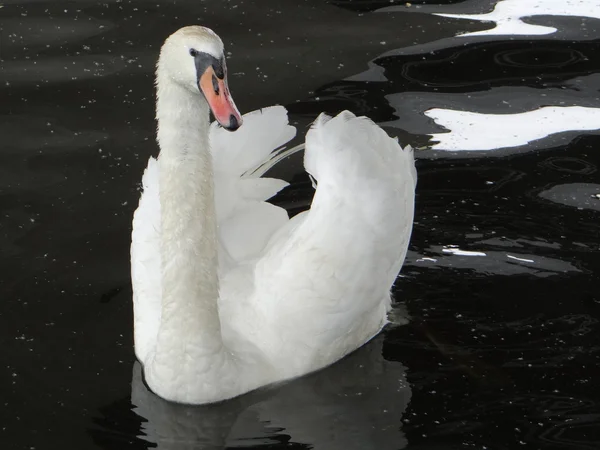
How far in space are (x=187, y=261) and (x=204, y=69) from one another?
34.8 inches

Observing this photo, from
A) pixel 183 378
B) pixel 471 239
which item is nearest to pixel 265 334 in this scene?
pixel 183 378

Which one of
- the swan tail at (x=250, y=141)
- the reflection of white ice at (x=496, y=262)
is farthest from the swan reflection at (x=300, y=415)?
the swan tail at (x=250, y=141)

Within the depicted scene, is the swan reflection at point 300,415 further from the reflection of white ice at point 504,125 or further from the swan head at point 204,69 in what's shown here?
the reflection of white ice at point 504,125

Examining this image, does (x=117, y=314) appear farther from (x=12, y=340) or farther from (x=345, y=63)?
(x=345, y=63)

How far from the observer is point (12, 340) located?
5.50 m

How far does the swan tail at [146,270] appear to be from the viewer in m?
5.28

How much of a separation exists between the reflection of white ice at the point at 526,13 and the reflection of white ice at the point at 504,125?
1351 millimetres

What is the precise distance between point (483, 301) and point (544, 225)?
34.1 inches

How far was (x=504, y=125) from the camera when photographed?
7.73 metres

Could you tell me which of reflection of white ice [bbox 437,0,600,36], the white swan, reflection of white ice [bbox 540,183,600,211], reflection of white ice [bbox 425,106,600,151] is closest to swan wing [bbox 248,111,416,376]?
the white swan

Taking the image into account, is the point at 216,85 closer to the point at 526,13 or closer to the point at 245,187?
the point at 245,187

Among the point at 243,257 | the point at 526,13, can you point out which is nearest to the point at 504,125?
the point at 526,13

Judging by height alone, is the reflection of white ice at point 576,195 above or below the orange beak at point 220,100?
below

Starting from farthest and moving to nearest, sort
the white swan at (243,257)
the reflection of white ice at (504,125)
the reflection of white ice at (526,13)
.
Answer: the reflection of white ice at (526,13), the reflection of white ice at (504,125), the white swan at (243,257)
